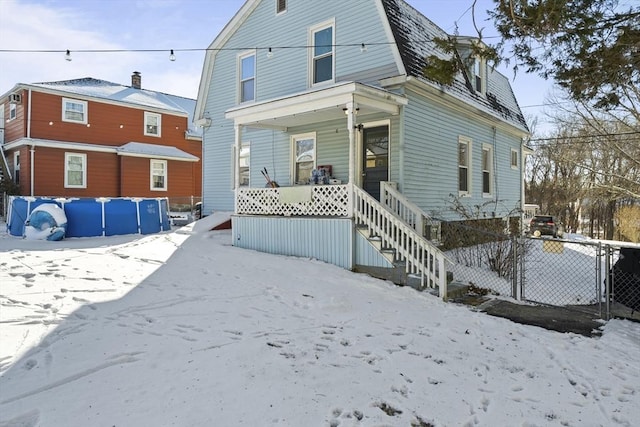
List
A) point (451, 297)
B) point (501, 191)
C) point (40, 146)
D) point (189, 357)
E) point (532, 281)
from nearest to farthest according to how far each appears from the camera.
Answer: point (189, 357) < point (451, 297) < point (532, 281) < point (501, 191) < point (40, 146)

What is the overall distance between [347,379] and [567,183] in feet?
90.6

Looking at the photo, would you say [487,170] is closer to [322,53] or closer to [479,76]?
[479,76]

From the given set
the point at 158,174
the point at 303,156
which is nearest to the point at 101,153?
the point at 158,174

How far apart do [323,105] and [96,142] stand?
15686mm

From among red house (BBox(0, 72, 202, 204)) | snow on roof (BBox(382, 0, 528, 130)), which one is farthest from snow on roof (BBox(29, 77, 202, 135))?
snow on roof (BBox(382, 0, 528, 130))

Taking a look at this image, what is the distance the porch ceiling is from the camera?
7.94 m

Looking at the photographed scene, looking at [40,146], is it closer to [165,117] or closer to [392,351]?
[165,117]

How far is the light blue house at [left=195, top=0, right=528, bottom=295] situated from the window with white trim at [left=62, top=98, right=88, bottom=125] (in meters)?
8.19

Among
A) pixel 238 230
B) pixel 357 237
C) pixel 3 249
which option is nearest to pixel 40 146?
pixel 3 249

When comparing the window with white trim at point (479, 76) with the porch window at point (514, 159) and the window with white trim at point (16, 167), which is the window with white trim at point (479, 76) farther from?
the window with white trim at point (16, 167)

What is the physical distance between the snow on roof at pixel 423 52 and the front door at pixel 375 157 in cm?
162

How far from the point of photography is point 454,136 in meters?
11.6

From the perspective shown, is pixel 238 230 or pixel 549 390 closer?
pixel 549 390

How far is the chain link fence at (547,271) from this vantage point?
5855 millimetres
